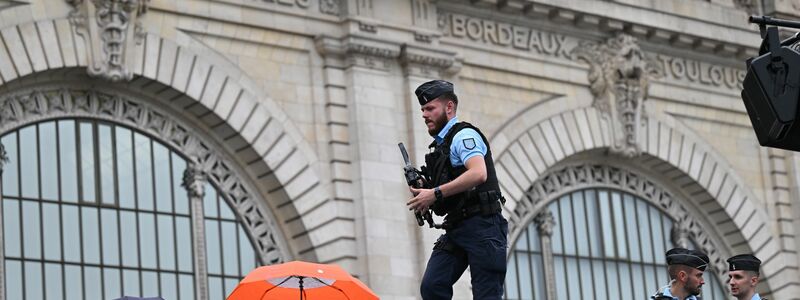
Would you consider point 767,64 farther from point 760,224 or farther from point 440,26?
point 760,224

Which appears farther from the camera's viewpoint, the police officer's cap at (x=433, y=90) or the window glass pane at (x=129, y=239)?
the window glass pane at (x=129, y=239)

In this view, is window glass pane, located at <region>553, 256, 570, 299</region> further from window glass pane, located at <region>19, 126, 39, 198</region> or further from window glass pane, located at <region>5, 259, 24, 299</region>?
window glass pane, located at <region>5, 259, 24, 299</region>

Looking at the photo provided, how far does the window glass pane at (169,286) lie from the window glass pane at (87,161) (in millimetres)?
1682

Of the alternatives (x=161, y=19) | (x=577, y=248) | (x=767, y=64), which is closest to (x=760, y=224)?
(x=577, y=248)

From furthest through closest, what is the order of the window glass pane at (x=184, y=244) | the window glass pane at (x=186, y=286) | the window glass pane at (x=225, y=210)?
the window glass pane at (x=225, y=210) < the window glass pane at (x=184, y=244) < the window glass pane at (x=186, y=286)

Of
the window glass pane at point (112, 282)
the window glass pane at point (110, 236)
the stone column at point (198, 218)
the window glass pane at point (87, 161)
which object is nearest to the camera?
the window glass pane at point (112, 282)

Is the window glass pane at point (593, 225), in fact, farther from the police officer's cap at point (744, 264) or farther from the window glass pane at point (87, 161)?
the police officer's cap at point (744, 264)

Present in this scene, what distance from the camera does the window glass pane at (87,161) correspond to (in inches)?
1133

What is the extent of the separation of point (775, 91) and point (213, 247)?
18.6 m

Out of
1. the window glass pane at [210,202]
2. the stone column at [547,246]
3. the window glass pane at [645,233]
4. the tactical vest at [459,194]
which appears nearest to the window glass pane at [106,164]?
the window glass pane at [210,202]

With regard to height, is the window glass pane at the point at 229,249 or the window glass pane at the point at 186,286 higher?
the window glass pane at the point at 229,249

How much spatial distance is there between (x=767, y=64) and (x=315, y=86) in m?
19.4

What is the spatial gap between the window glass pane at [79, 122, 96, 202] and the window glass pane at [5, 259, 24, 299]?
1.57 meters

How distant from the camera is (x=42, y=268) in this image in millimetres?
27969
